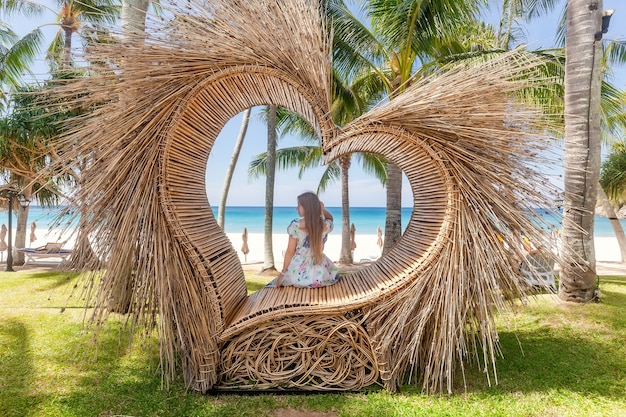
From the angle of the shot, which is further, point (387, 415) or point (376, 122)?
point (376, 122)

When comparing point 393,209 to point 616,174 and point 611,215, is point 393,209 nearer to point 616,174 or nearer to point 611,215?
point 611,215

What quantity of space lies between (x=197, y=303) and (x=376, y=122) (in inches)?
69.1

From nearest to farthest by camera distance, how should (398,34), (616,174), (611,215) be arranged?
(398,34) → (611,215) → (616,174)

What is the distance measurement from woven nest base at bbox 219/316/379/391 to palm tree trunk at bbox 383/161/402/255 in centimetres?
392

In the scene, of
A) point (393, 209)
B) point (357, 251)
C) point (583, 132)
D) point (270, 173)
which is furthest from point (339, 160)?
point (357, 251)

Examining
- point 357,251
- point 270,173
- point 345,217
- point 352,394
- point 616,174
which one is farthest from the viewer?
point 357,251

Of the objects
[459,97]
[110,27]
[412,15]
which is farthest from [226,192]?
[459,97]

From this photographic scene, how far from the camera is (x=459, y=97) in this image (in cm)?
240

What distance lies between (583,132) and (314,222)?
2963 mm

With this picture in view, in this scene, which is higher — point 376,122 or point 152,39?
point 152,39

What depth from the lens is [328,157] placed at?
2.59m

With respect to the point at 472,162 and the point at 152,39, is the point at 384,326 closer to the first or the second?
the point at 472,162

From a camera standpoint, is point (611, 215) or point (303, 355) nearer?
point (303, 355)

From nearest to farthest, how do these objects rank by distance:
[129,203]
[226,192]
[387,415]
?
1. [387,415]
2. [129,203]
3. [226,192]
